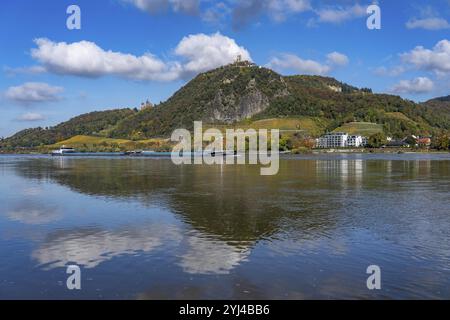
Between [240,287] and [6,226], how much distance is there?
52.1 feet

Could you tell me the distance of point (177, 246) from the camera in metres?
18.8

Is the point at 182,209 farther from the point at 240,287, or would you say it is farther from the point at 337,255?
the point at 240,287

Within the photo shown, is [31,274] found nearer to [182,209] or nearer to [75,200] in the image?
[182,209]

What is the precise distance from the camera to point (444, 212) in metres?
27.7

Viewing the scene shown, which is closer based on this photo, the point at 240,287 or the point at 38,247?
the point at 240,287

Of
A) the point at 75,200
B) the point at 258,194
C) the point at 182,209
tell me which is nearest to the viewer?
the point at 182,209

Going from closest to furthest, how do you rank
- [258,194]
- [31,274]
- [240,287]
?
[240,287], [31,274], [258,194]

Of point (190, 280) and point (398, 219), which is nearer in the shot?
point (190, 280)

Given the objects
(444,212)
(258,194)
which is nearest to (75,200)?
(258,194)

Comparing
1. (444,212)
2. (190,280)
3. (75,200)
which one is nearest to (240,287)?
(190,280)
